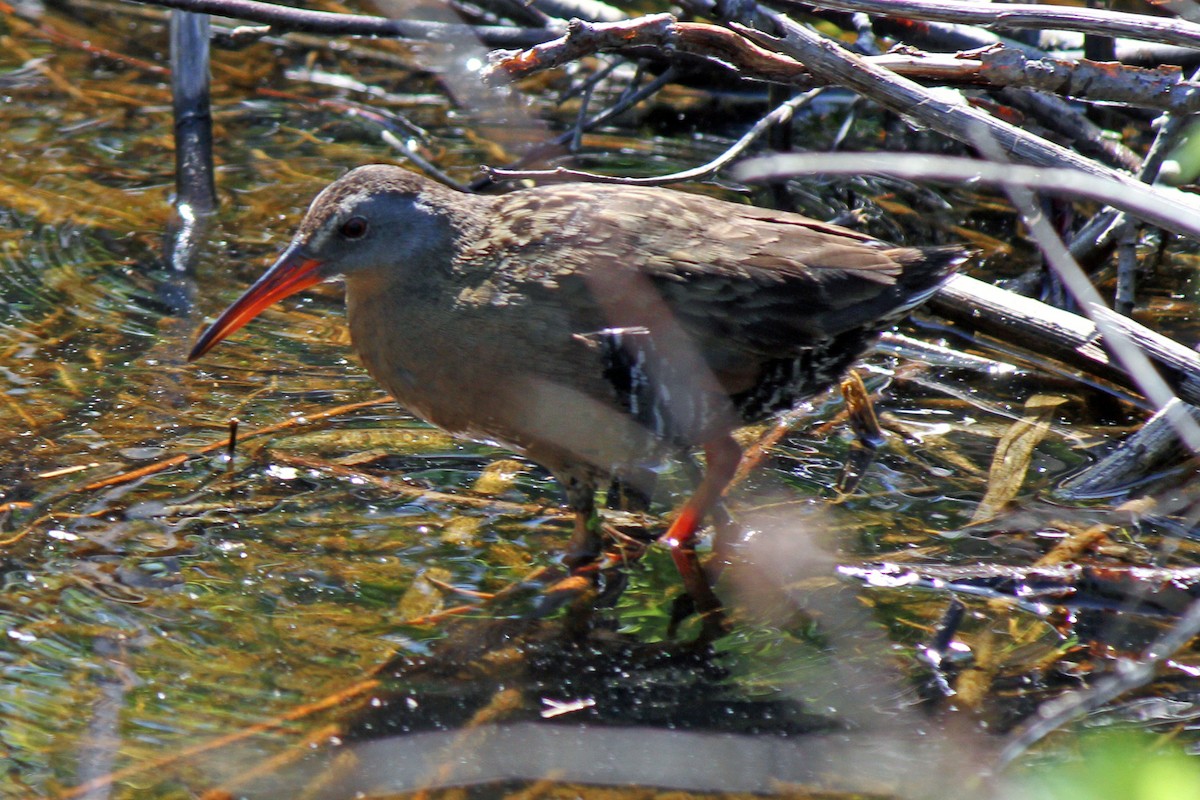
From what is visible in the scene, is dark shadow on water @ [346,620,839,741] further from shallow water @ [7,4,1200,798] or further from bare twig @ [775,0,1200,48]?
bare twig @ [775,0,1200,48]

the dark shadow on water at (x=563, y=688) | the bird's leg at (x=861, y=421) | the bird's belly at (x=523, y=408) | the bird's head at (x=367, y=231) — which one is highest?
the bird's head at (x=367, y=231)

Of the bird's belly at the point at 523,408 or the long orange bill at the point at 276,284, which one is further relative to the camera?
the long orange bill at the point at 276,284

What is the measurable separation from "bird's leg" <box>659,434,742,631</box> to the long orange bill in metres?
1.14

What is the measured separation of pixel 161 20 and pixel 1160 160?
4.86 metres

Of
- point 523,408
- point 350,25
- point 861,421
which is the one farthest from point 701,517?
point 350,25

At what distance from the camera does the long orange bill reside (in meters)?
3.45

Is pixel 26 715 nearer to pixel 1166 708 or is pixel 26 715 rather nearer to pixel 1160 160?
pixel 1166 708

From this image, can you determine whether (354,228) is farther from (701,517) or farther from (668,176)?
(701,517)

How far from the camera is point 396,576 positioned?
3.23 m

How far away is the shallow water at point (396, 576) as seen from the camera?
8.87ft

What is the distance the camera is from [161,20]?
6602 mm

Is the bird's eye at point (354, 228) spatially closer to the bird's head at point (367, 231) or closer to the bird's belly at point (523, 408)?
the bird's head at point (367, 231)

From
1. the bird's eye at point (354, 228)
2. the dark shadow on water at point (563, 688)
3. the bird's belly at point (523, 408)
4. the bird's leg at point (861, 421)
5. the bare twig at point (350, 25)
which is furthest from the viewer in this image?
the bare twig at point (350, 25)

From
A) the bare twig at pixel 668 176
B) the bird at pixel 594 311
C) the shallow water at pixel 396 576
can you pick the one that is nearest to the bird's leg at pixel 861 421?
the shallow water at pixel 396 576
